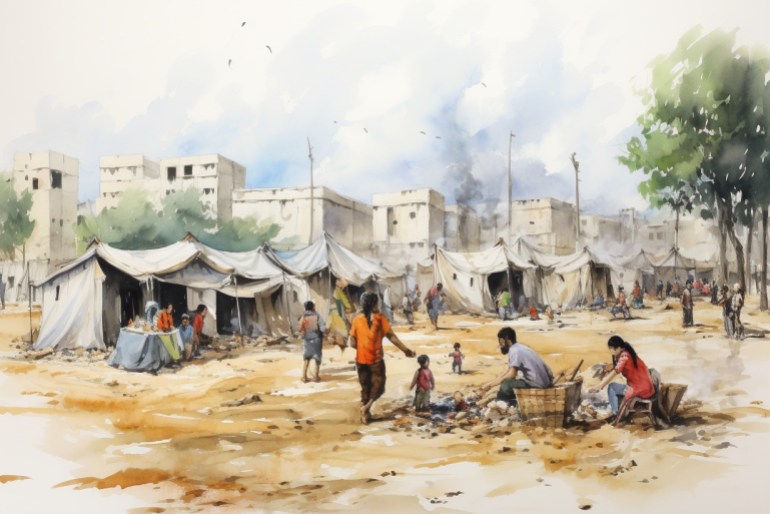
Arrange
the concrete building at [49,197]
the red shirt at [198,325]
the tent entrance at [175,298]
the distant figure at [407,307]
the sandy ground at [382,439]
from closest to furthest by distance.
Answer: the sandy ground at [382,439] → the concrete building at [49,197] → the distant figure at [407,307] → the red shirt at [198,325] → the tent entrance at [175,298]

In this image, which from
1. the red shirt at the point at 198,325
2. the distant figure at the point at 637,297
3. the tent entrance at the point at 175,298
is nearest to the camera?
the distant figure at the point at 637,297

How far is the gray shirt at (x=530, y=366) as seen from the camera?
3.28 m

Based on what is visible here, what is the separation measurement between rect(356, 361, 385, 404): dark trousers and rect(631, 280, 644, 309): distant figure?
1457 millimetres

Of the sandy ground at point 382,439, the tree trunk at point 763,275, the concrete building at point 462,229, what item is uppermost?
the concrete building at point 462,229

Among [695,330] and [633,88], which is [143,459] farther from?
[633,88]

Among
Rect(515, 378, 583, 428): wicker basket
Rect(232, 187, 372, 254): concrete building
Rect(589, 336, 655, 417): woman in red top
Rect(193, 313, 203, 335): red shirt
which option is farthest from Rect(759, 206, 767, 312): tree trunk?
Rect(193, 313, 203, 335): red shirt

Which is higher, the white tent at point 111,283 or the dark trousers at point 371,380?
the white tent at point 111,283

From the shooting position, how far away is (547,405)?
10.5ft

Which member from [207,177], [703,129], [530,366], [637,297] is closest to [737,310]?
[637,297]

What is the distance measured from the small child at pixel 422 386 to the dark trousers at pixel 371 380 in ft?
0.53

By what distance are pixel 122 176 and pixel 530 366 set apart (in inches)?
97.5

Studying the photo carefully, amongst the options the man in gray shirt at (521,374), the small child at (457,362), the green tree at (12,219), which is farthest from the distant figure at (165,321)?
the man in gray shirt at (521,374)

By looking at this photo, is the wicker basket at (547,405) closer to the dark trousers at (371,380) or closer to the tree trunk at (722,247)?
the dark trousers at (371,380)

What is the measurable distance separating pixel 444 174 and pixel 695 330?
1592 mm
